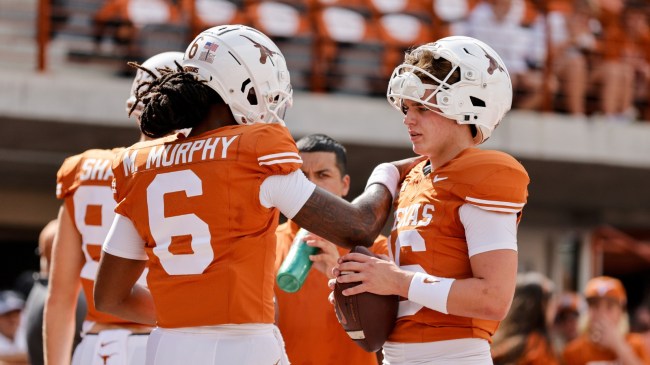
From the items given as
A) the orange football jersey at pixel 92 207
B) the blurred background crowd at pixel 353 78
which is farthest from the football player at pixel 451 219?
the blurred background crowd at pixel 353 78

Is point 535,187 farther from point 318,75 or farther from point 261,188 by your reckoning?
point 261,188

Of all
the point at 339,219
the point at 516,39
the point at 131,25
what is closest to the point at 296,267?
the point at 339,219

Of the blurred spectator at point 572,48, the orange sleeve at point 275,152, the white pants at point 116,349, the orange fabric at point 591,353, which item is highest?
the orange sleeve at point 275,152

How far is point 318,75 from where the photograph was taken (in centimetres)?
1052

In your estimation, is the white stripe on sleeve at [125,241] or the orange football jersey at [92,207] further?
the orange football jersey at [92,207]

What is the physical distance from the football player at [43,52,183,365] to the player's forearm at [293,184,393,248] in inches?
50.1

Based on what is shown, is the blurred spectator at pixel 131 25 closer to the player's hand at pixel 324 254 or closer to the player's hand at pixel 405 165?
the player's hand at pixel 324 254

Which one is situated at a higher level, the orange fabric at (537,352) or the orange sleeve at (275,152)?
the orange sleeve at (275,152)

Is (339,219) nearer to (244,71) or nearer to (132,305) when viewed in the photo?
(244,71)

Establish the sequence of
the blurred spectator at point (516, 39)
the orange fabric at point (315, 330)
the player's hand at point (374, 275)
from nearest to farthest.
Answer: the player's hand at point (374, 275), the orange fabric at point (315, 330), the blurred spectator at point (516, 39)

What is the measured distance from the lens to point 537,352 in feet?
21.6

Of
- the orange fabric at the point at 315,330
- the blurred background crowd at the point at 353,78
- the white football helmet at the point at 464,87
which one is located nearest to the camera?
the white football helmet at the point at 464,87

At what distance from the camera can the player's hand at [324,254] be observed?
3.95m

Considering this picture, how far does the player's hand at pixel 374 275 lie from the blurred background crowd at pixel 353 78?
578cm
